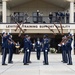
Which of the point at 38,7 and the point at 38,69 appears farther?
the point at 38,7

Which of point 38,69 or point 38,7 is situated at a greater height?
point 38,7

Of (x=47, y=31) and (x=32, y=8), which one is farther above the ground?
(x=32, y=8)

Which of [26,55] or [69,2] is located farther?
[69,2]

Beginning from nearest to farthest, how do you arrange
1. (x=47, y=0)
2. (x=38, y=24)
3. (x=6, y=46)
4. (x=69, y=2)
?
(x=6, y=46)
(x=38, y=24)
(x=69, y=2)
(x=47, y=0)

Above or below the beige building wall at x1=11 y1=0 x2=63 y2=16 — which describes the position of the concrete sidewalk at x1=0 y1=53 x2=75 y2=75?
below

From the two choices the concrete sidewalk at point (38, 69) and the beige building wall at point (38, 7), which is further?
the beige building wall at point (38, 7)

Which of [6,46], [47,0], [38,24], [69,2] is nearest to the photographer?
[6,46]

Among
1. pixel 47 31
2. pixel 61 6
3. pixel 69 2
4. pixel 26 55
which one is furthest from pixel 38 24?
pixel 26 55

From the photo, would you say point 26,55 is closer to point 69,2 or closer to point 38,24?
point 38,24

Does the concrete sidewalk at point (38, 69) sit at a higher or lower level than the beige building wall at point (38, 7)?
lower

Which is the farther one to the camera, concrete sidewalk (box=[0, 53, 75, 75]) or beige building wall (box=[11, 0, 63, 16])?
beige building wall (box=[11, 0, 63, 16])

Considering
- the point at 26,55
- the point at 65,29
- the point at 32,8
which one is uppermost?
the point at 32,8

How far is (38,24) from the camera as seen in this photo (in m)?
41.3

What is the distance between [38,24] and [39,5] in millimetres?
8490
